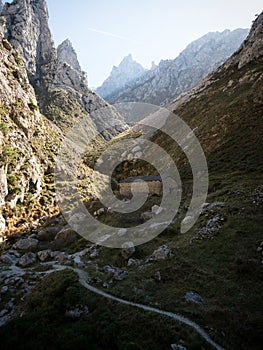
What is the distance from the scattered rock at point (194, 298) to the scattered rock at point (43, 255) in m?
19.8

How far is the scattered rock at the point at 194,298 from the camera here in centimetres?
1784

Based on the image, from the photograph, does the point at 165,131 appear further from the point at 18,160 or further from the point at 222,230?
the point at 222,230

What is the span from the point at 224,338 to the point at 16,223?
113 ft

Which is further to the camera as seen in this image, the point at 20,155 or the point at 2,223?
the point at 20,155

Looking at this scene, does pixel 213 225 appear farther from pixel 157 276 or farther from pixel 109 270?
pixel 109 270

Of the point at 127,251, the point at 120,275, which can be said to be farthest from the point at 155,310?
the point at 127,251

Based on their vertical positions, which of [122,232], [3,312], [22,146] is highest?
[22,146]

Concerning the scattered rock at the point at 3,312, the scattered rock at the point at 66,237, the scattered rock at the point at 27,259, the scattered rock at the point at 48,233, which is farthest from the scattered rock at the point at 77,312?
the scattered rock at the point at 48,233

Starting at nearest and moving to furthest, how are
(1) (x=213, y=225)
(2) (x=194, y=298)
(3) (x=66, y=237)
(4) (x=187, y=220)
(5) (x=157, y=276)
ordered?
(2) (x=194, y=298) < (5) (x=157, y=276) < (1) (x=213, y=225) < (4) (x=187, y=220) < (3) (x=66, y=237)

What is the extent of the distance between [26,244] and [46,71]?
167 metres

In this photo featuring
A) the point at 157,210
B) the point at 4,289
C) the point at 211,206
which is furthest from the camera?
the point at 157,210

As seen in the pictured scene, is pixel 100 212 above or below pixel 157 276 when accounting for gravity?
above

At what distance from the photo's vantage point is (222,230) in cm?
2766

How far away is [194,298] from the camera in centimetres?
1822
